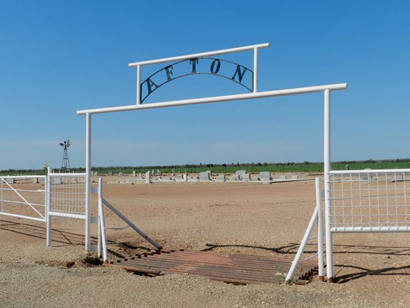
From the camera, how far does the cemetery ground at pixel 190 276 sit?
17.8 ft

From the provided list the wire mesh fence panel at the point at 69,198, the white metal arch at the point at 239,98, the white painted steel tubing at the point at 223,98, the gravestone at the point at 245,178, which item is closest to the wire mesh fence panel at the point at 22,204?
the wire mesh fence panel at the point at 69,198

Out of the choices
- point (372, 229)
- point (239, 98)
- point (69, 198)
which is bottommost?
point (372, 229)

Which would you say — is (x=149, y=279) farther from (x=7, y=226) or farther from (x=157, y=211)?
(x=157, y=211)

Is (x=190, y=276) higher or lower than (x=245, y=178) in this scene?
lower

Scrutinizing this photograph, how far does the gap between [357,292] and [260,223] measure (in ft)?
21.7

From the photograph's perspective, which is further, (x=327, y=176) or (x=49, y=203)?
(x=49, y=203)

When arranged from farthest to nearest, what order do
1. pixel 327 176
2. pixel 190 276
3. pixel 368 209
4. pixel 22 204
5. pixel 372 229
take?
pixel 22 204 < pixel 368 209 < pixel 190 276 < pixel 327 176 < pixel 372 229

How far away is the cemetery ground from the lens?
5.44 metres

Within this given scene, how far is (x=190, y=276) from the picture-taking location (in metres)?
6.56

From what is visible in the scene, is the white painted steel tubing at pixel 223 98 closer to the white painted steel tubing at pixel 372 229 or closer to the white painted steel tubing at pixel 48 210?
the white painted steel tubing at pixel 48 210

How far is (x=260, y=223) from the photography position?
40.4 ft

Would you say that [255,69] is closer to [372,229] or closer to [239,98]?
[239,98]

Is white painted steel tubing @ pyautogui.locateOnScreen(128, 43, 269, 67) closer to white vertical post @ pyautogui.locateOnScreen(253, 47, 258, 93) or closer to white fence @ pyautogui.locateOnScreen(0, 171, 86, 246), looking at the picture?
white vertical post @ pyautogui.locateOnScreen(253, 47, 258, 93)

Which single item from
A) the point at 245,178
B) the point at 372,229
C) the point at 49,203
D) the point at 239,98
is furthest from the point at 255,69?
the point at 245,178
